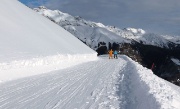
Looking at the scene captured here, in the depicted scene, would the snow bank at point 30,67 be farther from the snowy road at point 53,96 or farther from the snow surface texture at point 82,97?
the snow surface texture at point 82,97

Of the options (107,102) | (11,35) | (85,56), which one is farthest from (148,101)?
(85,56)

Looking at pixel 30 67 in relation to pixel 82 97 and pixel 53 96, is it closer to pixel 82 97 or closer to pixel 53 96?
pixel 53 96

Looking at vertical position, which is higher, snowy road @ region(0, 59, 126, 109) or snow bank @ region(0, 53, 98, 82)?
snow bank @ region(0, 53, 98, 82)

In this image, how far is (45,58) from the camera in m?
21.0

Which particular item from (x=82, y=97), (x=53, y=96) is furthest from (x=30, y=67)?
(x=82, y=97)

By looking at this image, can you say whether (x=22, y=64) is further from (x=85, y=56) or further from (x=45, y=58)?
(x=85, y=56)

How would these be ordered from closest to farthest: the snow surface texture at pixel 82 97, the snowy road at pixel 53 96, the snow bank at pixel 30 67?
the snow surface texture at pixel 82 97 < the snowy road at pixel 53 96 < the snow bank at pixel 30 67

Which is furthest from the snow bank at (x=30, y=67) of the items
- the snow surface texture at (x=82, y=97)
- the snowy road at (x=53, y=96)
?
the snow surface texture at (x=82, y=97)

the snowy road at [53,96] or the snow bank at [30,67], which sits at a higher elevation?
the snow bank at [30,67]

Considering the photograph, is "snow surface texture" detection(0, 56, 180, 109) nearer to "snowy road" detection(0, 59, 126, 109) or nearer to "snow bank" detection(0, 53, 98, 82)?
"snowy road" detection(0, 59, 126, 109)

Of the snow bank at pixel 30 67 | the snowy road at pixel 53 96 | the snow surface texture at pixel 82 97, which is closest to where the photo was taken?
the snow surface texture at pixel 82 97

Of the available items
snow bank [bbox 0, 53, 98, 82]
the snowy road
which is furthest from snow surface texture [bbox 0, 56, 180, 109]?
snow bank [bbox 0, 53, 98, 82]

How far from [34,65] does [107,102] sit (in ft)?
30.5

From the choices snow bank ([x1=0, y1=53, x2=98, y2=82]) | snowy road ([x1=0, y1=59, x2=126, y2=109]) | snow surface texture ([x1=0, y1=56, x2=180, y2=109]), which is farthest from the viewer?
snow bank ([x1=0, y1=53, x2=98, y2=82])
